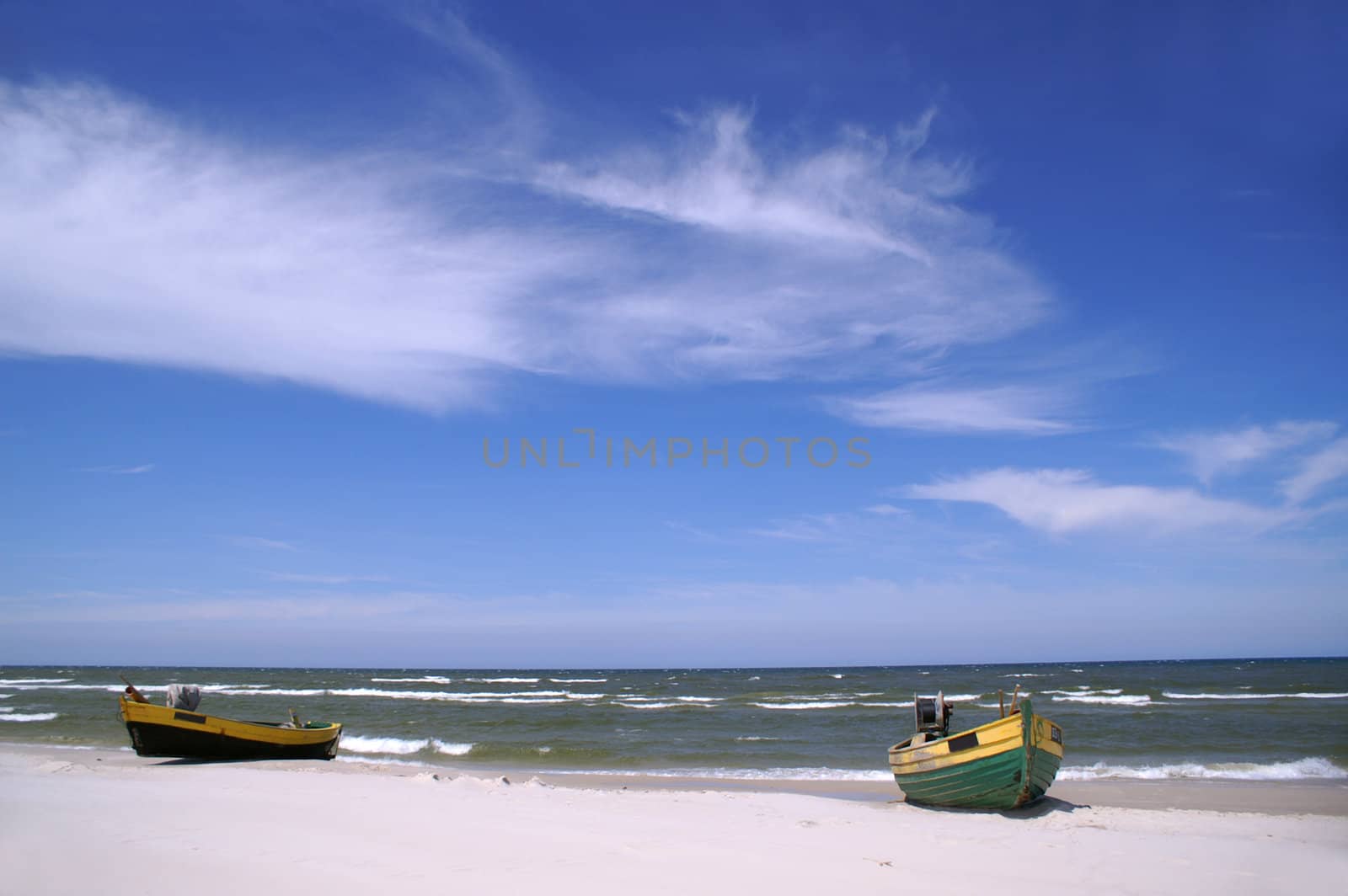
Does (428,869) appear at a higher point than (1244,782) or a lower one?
higher

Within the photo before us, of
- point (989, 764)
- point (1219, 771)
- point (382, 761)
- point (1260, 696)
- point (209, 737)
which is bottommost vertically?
point (1260, 696)

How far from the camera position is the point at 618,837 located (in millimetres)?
9086

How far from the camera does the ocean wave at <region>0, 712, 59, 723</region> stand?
30048mm

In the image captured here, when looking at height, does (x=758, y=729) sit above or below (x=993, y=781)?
below

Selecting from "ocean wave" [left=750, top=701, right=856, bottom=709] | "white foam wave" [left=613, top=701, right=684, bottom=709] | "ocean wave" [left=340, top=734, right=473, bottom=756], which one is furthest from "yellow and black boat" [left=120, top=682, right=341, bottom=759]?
"ocean wave" [left=750, top=701, right=856, bottom=709]

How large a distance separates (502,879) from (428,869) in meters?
0.73

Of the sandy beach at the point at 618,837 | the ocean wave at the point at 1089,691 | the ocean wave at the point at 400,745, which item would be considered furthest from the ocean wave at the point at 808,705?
the sandy beach at the point at 618,837

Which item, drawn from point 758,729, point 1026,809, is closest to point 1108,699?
point 758,729

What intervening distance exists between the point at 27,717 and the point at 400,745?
18890 millimetres

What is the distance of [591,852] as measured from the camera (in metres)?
8.08

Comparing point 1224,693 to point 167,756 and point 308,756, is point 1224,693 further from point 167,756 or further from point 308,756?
point 167,756

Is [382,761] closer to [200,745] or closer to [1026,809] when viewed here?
[200,745]

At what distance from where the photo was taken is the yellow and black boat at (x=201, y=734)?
17062mm

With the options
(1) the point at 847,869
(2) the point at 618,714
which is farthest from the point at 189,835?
(2) the point at 618,714
